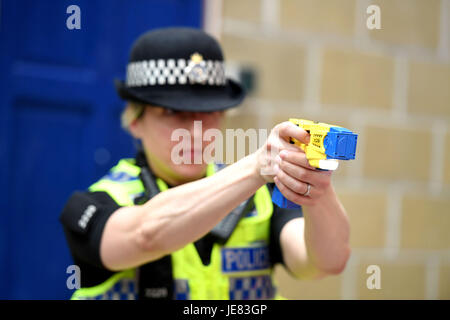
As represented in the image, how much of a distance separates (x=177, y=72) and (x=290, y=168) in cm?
70

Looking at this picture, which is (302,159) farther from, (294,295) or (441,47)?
(441,47)

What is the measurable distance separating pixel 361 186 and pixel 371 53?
0.79 m

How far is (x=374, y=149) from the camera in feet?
11.1

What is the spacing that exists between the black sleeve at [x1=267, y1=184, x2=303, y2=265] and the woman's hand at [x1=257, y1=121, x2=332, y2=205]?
0.53 metres

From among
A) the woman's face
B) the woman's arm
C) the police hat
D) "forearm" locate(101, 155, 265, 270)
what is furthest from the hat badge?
the woman's arm

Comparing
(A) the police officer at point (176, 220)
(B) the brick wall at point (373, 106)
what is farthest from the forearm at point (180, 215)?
(B) the brick wall at point (373, 106)

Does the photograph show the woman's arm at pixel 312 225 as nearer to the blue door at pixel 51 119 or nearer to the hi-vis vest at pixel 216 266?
the hi-vis vest at pixel 216 266

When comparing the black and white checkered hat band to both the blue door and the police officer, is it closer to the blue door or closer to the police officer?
the police officer

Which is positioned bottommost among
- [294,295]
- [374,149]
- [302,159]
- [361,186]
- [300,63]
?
[294,295]

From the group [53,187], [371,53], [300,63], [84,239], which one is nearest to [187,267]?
[84,239]

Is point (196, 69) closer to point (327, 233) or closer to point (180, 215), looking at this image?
point (180, 215)

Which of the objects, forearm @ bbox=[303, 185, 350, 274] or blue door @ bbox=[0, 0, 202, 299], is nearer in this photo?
forearm @ bbox=[303, 185, 350, 274]

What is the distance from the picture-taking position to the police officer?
1.64m

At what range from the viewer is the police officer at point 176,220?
1.64 m
